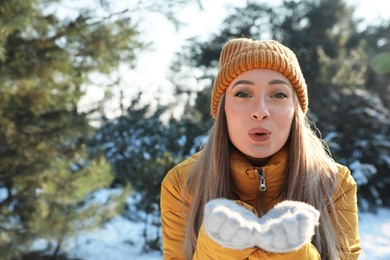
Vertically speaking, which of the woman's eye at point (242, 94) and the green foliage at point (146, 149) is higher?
the woman's eye at point (242, 94)

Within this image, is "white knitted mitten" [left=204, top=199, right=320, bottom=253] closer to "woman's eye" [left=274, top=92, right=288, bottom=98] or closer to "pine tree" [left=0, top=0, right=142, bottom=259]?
"woman's eye" [left=274, top=92, right=288, bottom=98]

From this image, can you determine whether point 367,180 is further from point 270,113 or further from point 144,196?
point 270,113

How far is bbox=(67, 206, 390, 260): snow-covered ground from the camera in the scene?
527cm

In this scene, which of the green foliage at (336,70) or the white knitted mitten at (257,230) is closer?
the white knitted mitten at (257,230)

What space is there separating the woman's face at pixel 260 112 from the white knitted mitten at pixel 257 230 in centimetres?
41

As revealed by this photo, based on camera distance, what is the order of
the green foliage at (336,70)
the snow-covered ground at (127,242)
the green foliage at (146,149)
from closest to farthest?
the green foliage at (146,149)
the snow-covered ground at (127,242)
the green foliage at (336,70)

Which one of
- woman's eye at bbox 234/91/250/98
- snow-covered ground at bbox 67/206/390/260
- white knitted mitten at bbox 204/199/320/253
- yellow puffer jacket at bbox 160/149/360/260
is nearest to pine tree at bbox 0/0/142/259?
snow-covered ground at bbox 67/206/390/260

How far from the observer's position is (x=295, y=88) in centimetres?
143

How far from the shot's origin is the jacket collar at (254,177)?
1.33 meters

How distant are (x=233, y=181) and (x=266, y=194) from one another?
120 mm

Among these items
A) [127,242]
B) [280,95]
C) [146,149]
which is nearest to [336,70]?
[146,149]

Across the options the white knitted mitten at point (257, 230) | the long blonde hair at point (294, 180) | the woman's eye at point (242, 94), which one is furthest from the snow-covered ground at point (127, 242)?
the white knitted mitten at point (257, 230)

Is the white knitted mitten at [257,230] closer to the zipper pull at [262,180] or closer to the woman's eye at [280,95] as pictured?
the zipper pull at [262,180]

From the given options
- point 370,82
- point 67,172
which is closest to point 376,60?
point 67,172
